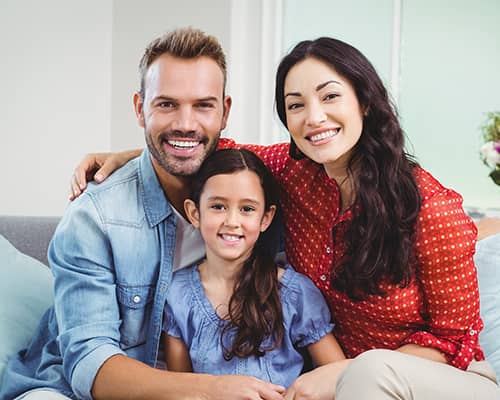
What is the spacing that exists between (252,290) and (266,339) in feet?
0.39

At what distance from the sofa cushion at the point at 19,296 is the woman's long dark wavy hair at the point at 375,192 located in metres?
0.87

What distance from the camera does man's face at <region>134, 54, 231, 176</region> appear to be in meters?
1.68

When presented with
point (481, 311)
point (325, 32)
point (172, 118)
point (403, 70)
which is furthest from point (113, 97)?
Answer: point (481, 311)

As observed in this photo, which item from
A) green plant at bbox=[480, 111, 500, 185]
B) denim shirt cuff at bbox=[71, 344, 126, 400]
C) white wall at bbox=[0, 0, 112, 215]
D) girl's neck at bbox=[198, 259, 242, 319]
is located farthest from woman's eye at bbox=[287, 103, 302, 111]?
white wall at bbox=[0, 0, 112, 215]

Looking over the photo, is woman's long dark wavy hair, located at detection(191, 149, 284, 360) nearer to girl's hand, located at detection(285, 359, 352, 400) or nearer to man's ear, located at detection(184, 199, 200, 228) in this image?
man's ear, located at detection(184, 199, 200, 228)

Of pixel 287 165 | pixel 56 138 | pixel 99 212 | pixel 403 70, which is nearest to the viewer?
pixel 99 212

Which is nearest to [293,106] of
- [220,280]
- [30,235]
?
[220,280]

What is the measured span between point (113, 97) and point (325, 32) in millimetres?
1085

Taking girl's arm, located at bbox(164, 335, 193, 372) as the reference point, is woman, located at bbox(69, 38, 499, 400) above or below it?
above

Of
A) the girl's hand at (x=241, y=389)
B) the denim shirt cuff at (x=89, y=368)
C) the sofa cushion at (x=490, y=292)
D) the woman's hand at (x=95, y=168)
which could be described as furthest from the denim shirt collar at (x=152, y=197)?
the sofa cushion at (x=490, y=292)

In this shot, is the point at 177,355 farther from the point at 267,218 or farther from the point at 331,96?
the point at 331,96

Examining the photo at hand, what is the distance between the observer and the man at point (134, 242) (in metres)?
1.57

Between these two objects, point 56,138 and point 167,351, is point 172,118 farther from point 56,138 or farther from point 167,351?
point 56,138

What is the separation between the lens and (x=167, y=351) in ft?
5.53
